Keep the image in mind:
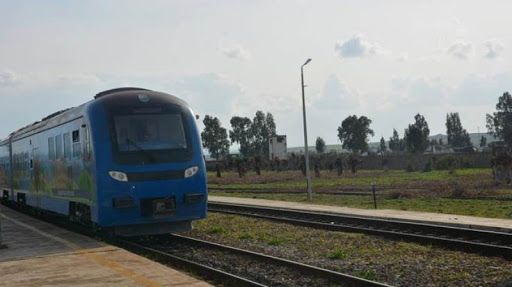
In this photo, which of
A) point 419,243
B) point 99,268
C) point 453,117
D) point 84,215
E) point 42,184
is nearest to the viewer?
point 99,268

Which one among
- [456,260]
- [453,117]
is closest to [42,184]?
[456,260]

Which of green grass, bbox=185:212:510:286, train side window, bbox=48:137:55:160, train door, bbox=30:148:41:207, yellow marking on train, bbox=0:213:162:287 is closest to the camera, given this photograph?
yellow marking on train, bbox=0:213:162:287

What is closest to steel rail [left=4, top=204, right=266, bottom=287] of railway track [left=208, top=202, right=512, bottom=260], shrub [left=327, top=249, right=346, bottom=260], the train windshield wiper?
the train windshield wiper

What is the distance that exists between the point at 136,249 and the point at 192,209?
1.48 meters

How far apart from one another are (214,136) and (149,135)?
418ft

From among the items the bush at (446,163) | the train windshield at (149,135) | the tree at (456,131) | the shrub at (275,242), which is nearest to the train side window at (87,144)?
the train windshield at (149,135)

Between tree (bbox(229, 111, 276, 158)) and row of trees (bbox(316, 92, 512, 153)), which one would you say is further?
tree (bbox(229, 111, 276, 158))

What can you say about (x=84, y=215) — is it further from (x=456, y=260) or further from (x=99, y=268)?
(x=456, y=260)

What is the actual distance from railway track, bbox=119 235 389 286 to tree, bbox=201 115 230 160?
413 feet

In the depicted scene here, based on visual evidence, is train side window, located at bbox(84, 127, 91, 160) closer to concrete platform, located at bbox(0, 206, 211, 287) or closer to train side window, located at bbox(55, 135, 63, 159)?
concrete platform, located at bbox(0, 206, 211, 287)

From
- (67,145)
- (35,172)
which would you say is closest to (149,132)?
(67,145)

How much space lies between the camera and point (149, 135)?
1405 centimetres

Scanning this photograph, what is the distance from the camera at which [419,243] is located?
13609 millimetres

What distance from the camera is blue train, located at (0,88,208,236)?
13484 millimetres
